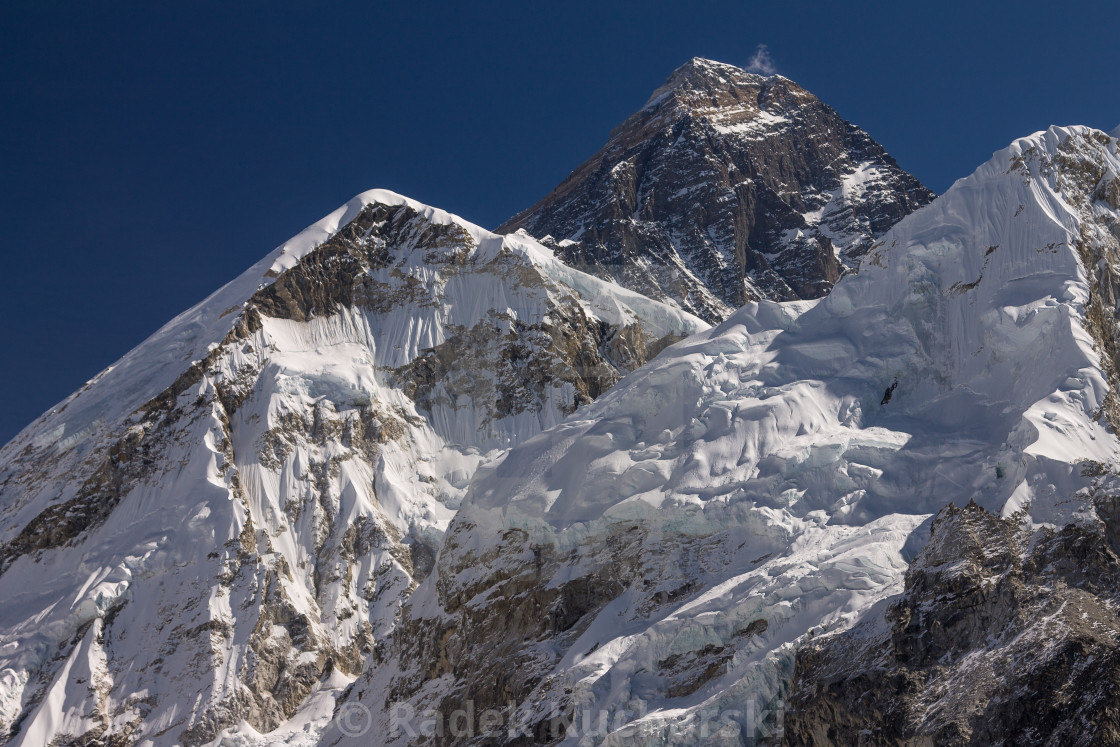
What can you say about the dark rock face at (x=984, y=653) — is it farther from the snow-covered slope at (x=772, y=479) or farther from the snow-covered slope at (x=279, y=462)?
the snow-covered slope at (x=279, y=462)

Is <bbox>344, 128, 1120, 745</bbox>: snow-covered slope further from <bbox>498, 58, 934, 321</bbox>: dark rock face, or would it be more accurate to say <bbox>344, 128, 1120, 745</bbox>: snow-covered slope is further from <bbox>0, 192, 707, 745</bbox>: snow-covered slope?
<bbox>498, 58, 934, 321</bbox>: dark rock face

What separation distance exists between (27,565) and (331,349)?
3398 cm

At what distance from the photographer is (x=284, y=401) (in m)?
108

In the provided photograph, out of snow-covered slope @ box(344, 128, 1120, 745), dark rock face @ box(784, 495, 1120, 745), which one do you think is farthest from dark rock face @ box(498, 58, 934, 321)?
dark rock face @ box(784, 495, 1120, 745)

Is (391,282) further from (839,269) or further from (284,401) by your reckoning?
(839,269)

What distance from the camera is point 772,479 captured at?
59781 mm

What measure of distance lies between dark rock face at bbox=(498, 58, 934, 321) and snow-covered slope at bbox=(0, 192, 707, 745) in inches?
1335

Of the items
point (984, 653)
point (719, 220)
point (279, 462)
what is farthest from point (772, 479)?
point (719, 220)

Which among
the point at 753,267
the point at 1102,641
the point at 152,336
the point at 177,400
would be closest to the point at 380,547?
the point at 177,400

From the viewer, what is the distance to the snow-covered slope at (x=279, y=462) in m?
87.2

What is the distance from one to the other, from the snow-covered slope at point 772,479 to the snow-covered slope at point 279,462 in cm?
1793

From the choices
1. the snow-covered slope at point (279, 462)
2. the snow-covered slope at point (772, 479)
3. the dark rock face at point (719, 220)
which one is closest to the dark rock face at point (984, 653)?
the snow-covered slope at point (772, 479)

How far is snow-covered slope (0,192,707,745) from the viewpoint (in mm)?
87188

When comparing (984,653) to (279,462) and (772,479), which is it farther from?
(279,462)
